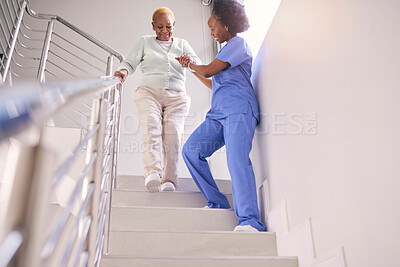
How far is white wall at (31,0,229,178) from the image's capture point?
13.8ft

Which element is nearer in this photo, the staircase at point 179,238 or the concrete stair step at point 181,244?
the staircase at point 179,238

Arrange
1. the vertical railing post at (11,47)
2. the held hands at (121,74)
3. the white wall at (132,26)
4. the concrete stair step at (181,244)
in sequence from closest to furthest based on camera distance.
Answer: the concrete stair step at (181,244) < the vertical railing post at (11,47) < the held hands at (121,74) < the white wall at (132,26)

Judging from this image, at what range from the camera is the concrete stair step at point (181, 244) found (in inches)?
71.7

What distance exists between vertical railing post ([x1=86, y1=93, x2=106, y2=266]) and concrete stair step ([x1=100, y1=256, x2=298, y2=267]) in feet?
1.88

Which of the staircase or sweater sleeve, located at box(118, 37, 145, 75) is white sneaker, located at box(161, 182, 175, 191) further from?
sweater sleeve, located at box(118, 37, 145, 75)

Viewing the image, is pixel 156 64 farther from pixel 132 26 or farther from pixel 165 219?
pixel 132 26

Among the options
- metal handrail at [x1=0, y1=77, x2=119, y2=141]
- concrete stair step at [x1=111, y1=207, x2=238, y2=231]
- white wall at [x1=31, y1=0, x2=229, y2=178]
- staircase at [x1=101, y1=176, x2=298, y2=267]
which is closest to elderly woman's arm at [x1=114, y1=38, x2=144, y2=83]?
staircase at [x1=101, y1=176, x2=298, y2=267]

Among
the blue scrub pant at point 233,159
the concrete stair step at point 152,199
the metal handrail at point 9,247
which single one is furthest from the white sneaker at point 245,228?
the metal handrail at point 9,247

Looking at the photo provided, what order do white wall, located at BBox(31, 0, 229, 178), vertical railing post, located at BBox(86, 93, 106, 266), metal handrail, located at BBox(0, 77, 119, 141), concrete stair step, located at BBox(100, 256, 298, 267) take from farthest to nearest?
white wall, located at BBox(31, 0, 229, 178) → concrete stair step, located at BBox(100, 256, 298, 267) → vertical railing post, located at BBox(86, 93, 106, 266) → metal handrail, located at BBox(0, 77, 119, 141)

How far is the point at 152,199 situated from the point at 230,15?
1206mm

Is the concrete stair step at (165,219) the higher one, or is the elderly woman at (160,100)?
the elderly woman at (160,100)

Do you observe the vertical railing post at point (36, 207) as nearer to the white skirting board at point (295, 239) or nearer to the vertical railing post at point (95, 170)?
the vertical railing post at point (95, 170)

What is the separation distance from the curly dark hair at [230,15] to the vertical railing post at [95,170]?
158 cm

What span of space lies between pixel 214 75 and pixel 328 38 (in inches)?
40.0
